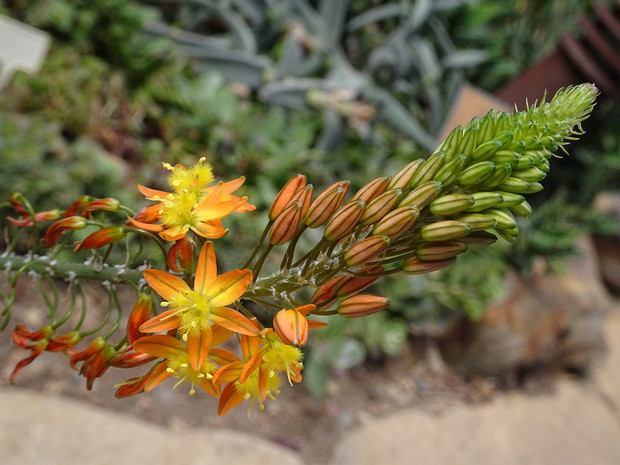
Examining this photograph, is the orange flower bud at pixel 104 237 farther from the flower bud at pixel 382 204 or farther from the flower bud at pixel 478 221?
the flower bud at pixel 478 221

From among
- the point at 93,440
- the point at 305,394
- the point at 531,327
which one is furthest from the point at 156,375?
the point at 531,327

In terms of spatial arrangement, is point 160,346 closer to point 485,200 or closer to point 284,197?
point 284,197

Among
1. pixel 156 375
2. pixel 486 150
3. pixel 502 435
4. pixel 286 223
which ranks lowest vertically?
pixel 502 435

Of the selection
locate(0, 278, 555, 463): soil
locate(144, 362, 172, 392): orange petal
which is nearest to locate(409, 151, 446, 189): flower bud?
locate(144, 362, 172, 392): orange petal

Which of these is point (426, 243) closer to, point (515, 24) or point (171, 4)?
point (171, 4)

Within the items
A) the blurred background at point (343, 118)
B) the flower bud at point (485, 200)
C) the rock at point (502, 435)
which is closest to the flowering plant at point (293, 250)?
the flower bud at point (485, 200)

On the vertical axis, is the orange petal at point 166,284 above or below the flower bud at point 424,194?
below

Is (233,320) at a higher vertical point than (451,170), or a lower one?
lower
